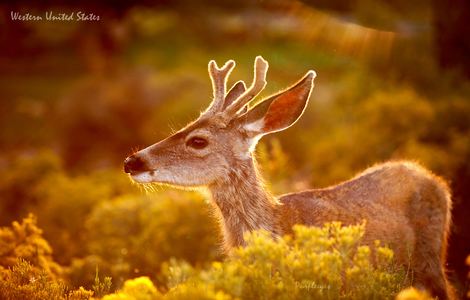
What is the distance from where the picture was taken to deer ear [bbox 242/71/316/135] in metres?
7.31

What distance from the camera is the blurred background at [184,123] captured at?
10.6 m

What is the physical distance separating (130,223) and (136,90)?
1046cm

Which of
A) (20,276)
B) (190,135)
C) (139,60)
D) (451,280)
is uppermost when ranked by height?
(139,60)

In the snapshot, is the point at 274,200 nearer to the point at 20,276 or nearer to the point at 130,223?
the point at 20,276

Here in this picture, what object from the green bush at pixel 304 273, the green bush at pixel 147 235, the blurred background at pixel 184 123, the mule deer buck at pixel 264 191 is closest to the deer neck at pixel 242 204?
the mule deer buck at pixel 264 191

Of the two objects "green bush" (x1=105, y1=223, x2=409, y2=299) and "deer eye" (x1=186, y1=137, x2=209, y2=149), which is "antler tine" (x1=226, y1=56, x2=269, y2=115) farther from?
"green bush" (x1=105, y1=223, x2=409, y2=299)

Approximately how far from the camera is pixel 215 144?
25.2 ft

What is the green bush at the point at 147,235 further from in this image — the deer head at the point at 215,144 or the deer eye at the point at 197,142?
the deer eye at the point at 197,142

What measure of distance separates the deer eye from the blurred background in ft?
2.75

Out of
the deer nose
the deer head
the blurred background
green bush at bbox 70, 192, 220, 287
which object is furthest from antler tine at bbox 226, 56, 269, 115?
green bush at bbox 70, 192, 220, 287

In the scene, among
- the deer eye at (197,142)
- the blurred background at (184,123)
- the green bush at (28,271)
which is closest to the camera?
the green bush at (28,271)

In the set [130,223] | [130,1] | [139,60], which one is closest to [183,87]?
[130,1]

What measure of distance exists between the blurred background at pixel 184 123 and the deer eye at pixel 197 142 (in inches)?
33.0

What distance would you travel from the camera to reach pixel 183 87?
2002 cm
